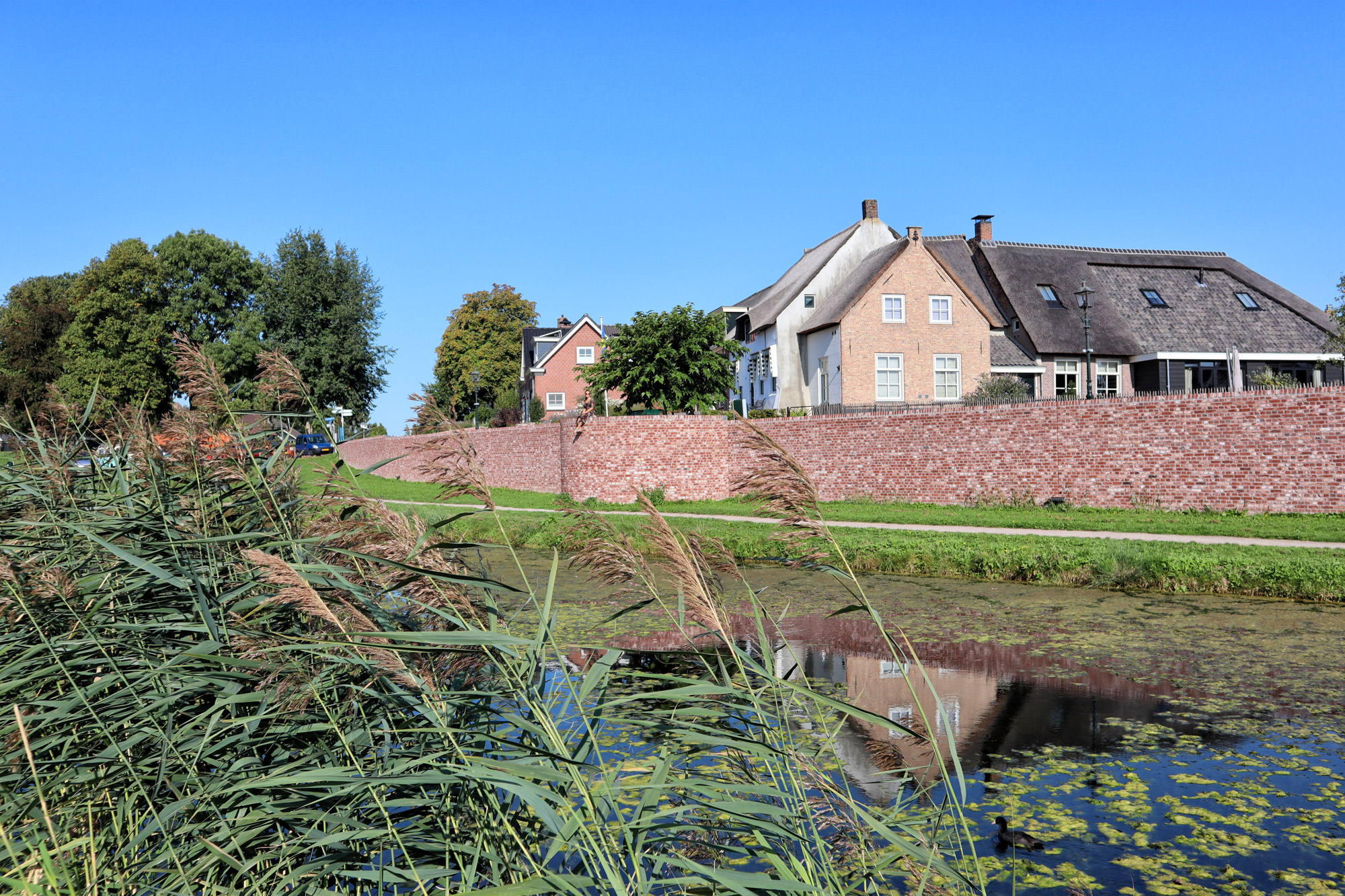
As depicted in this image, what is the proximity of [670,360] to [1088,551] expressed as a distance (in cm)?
1647

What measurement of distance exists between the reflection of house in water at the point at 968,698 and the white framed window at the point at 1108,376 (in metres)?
28.5

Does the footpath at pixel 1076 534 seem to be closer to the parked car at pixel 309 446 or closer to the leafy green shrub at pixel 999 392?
the parked car at pixel 309 446

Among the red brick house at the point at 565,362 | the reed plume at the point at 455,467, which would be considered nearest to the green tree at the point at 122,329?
the red brick house at the point at 565,362

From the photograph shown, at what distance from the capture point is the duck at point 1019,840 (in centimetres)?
495

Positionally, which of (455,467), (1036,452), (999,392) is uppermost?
(999,392)

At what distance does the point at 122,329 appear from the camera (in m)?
48.6

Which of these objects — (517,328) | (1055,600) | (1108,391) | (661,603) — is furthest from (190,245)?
(661,603)

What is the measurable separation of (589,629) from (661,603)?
7936mm

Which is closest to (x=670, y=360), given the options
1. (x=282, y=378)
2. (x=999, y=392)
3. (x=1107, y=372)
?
(x=999, y=392)

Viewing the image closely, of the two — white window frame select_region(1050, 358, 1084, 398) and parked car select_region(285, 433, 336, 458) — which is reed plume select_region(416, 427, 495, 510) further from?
white window frame select_region(1050, 358, 1084, 398)

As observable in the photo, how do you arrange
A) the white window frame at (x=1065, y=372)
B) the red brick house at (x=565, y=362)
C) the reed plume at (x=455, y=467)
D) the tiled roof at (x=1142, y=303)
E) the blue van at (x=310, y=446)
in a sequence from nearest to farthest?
the reed plume at (x=455, y=467) → the blue van at (x=310, y=446) → the tiled roof at (x=1142, y=303) → the white window frame at (x=1065, y=372) → the red brick house at (x=565, y=362)

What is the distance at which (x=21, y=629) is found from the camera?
13.9 ft

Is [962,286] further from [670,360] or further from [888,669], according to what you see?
[888,669]

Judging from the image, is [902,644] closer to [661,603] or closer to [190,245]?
[661,603]
